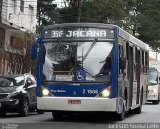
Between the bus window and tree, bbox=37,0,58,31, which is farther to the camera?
tree, bbox=37,0,58,31

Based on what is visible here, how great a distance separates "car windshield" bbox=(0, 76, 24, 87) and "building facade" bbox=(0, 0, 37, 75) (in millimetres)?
10041

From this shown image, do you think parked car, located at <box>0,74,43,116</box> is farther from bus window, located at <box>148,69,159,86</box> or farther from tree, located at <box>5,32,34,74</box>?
bus window, located at <box>148,69,159,86</box>

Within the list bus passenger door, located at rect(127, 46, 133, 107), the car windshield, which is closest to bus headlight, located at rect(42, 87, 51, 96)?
the car windshield

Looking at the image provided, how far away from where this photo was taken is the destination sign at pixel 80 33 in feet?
57.8

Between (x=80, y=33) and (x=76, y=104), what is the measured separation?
7.82 feet

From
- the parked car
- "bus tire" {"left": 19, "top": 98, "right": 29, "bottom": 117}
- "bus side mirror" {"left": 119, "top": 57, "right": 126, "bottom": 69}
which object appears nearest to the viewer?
"bus side mirror" {"left": 119, "top": 57, "right": 126, "bottom": 69}

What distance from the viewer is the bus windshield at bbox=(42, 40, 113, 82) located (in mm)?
17203

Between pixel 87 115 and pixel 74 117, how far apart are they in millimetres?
1087

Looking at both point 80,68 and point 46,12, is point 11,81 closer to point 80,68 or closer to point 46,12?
point 80,68

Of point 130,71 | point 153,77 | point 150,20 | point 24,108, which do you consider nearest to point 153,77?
point 153,77

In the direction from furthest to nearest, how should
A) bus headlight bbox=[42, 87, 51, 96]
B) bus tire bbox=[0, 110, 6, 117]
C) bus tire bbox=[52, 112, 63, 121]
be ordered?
bus tire bbox=[0, 110, 6, 117] → bus tire bbox=[52, 112, 63, 121] → bus headlight bbox=[42, 87, 51, 96]

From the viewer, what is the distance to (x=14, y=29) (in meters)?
39.0

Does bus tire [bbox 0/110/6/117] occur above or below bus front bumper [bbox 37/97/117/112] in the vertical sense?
below

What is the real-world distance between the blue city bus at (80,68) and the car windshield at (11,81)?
10.9 ft
